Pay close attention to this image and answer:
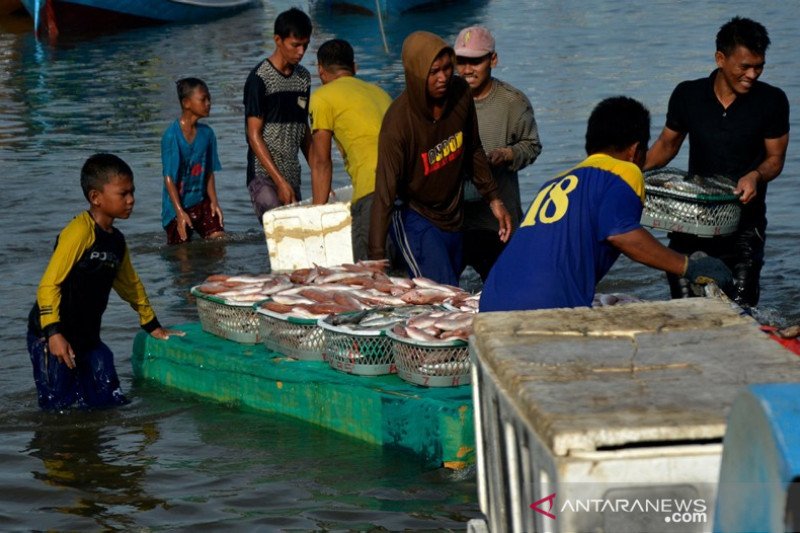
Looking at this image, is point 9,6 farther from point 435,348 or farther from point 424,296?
point 435,348

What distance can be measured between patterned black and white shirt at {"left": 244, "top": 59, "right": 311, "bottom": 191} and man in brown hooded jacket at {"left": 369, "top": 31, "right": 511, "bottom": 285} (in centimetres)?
251

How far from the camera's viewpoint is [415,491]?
243 inches

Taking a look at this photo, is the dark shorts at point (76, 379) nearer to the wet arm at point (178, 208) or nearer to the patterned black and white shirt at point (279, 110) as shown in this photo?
the patterned black and white shirt at point (279, 110)

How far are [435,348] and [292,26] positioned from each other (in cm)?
397

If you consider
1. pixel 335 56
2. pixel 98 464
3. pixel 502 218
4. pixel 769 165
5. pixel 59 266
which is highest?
pixel 335 56

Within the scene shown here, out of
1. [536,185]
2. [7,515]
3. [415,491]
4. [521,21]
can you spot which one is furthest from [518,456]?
[521,21]

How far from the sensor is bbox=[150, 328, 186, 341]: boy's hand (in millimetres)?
7934

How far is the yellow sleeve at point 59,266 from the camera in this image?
22.8 feet

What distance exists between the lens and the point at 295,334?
723 centimetres

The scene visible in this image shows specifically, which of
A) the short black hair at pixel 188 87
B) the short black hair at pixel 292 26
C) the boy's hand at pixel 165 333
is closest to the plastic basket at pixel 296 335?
the boy's hand at pixel 165 333

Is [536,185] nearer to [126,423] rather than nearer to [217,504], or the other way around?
[126,423]

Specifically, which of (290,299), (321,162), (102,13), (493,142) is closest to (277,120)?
(321,162)

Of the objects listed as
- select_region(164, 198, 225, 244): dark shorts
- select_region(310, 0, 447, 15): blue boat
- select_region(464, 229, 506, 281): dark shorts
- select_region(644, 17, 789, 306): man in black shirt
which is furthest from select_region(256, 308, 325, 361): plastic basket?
select_region(310, 0, 447, 15): blue boat

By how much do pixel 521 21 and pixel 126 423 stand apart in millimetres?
27651
